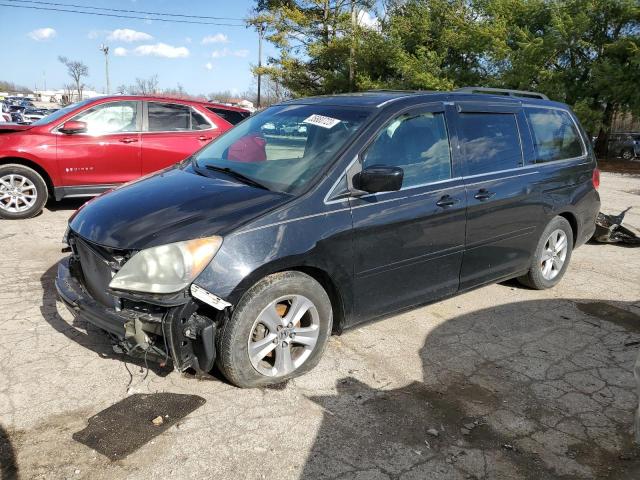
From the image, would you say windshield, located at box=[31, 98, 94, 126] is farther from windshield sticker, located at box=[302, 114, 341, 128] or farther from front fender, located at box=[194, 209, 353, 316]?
front fender, located at box=[194, 209, 353, 316]

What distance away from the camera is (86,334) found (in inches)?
151

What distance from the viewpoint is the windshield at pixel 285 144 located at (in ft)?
11.4

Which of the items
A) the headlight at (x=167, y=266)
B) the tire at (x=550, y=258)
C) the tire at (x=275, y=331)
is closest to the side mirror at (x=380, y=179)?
the tire at (x=275, y=331)

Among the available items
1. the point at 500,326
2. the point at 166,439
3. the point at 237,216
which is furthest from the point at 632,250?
the point at 166,439

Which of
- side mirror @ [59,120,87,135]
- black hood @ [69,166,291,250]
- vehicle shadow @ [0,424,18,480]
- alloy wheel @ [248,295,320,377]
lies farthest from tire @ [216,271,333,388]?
side mirror @ [59,120,87,135]

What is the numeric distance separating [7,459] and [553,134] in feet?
16.0

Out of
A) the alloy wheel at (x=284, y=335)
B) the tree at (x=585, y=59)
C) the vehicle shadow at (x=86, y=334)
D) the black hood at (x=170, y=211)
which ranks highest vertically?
the tree at (x=585, y=59)

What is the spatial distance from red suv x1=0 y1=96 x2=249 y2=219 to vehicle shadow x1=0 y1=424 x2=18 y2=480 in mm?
5464

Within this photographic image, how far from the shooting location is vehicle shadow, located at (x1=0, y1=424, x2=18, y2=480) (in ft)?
7.84

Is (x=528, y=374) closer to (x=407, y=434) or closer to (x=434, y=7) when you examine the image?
(x=407, y=434)

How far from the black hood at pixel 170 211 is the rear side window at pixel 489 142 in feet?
5.56

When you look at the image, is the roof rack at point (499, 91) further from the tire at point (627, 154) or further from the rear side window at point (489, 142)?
the tire at point (627, 154)

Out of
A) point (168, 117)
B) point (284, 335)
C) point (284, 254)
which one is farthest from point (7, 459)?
point (168, 117)

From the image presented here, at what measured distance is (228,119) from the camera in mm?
8578
